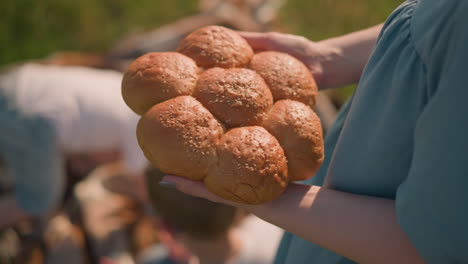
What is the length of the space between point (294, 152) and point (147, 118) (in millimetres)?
372

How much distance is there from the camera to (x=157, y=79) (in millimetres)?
1038

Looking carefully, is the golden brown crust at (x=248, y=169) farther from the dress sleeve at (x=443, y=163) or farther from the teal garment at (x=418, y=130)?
the dress sleeve at (x=443, y=163)

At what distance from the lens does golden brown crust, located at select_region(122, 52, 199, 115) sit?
1.04 meters

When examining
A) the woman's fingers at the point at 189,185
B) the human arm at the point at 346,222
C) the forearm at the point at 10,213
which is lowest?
the forearm at the point at 10,213

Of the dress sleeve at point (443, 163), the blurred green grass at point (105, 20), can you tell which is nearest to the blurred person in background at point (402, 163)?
the dress sleeve at point (443, 163)

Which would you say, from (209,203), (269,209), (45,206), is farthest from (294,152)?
(45,206)

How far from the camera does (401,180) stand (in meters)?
0.89

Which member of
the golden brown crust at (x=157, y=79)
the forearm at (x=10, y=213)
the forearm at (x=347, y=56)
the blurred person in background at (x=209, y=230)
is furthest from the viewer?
the forearm at (x=10, y=213)

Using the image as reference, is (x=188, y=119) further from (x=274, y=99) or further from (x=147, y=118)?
(x=274, y=99)

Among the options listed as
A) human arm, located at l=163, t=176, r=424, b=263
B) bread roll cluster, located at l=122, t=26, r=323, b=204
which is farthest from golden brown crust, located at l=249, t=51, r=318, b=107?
human arm, located at l=163, t=176, r=424, b=263

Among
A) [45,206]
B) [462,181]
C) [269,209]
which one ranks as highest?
[462,181]

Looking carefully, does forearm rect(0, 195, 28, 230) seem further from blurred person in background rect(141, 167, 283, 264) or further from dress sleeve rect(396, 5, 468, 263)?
dress sleeve rect(396, 5, 468, 263)

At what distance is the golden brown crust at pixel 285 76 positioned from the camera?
1.10 metres

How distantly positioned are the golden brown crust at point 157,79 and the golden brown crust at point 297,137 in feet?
0.77
